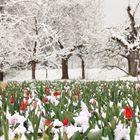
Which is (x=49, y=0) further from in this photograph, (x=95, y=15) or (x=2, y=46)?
(x=95, y=15)

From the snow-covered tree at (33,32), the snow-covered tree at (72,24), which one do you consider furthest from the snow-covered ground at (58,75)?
the snow-covered tree at (33,32)

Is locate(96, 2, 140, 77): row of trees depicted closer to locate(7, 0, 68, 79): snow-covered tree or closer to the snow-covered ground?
the snow-covered ground

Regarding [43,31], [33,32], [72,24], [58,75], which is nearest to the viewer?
[43,31]

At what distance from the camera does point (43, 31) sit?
25203 mm

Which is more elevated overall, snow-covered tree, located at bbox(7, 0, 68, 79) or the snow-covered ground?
snow-covered tree, located at bbox(7, 0, 68, 79)

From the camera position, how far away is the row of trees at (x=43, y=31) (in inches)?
1040

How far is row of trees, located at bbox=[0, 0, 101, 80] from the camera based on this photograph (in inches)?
1040

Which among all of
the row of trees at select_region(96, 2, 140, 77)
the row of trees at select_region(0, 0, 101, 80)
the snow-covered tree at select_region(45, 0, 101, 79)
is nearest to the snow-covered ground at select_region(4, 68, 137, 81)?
the row of trees at select_region(96, 2, 140, 77)

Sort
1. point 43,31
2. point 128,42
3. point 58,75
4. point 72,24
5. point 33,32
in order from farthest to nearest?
point 58,75 < point 128,42 < point 72,24 < point 33,32 < point 43,31

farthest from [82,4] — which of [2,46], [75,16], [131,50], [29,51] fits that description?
[2,46]

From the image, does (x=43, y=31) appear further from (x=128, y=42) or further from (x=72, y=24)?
(x=128, y=42)

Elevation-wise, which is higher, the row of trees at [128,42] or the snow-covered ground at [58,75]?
the row of trees at [128,42]

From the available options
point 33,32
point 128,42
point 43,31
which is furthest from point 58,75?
point 43,31

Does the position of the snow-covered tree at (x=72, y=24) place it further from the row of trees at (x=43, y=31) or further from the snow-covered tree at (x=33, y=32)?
the snow-covered tree at (x=33, y=32)
